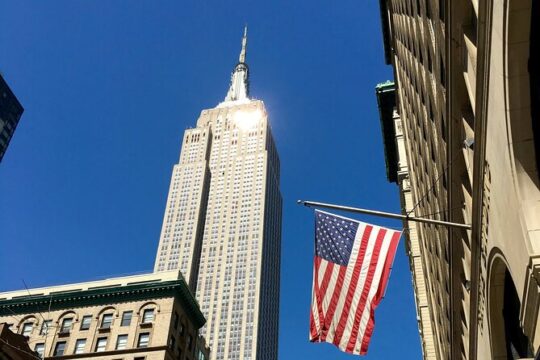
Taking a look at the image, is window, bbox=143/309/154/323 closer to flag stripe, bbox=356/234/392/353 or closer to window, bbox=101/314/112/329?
window, bbox=101/314/112/329

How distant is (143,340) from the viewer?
171 ft

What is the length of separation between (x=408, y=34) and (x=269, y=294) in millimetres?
142390

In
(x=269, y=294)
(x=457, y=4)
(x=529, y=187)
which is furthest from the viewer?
(x=269, y=294)

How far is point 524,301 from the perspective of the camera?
452 inches

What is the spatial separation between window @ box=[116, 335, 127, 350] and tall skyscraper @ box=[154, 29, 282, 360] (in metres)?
94.1

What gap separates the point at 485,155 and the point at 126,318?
150 feet

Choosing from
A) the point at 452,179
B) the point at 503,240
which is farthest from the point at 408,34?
the point at 503,240

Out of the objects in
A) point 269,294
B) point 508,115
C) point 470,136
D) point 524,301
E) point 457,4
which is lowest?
point 524,301

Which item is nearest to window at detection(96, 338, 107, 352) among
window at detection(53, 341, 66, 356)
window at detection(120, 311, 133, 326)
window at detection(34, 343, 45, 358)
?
window at detection(120, 311, 133, 326)

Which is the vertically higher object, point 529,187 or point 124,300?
point 124,300

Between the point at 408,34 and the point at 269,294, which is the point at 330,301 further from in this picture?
the point at 269,294

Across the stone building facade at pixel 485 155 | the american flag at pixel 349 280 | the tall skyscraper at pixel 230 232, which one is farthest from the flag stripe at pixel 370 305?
the tall skyscraper at pixel 230 232

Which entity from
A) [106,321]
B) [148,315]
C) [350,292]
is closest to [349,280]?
[350,292]

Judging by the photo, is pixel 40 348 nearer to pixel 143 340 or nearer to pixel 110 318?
pixel 110 318
